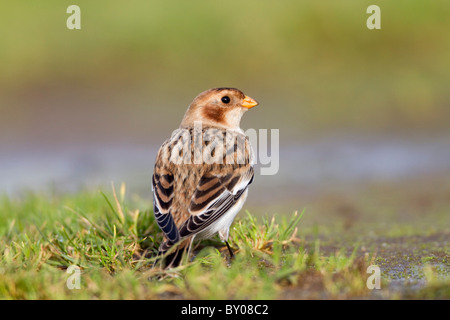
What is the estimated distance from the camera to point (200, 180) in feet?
16.3

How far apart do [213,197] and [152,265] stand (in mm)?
656

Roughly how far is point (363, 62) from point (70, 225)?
708 centimetres

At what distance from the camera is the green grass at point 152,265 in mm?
4047

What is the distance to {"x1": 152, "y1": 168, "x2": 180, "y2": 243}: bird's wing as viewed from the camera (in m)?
4.58

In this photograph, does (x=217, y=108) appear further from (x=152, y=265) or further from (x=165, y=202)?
(x=152, y=265)

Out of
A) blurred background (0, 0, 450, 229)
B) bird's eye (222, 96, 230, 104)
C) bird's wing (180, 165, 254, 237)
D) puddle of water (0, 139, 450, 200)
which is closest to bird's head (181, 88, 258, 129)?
bird's eye (222, 96, 230, 104)

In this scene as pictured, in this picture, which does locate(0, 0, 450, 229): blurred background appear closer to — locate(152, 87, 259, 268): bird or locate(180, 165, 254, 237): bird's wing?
locate(152, 87, 259, 268): bird

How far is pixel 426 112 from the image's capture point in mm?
10172

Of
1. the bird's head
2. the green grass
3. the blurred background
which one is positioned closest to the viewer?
the green grass

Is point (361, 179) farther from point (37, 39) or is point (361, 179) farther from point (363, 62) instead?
point (37, 39)

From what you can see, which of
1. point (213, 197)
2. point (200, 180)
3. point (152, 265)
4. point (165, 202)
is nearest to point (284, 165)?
point (200, 180)

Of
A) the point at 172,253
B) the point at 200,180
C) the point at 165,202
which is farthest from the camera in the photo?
the point at 200,180
